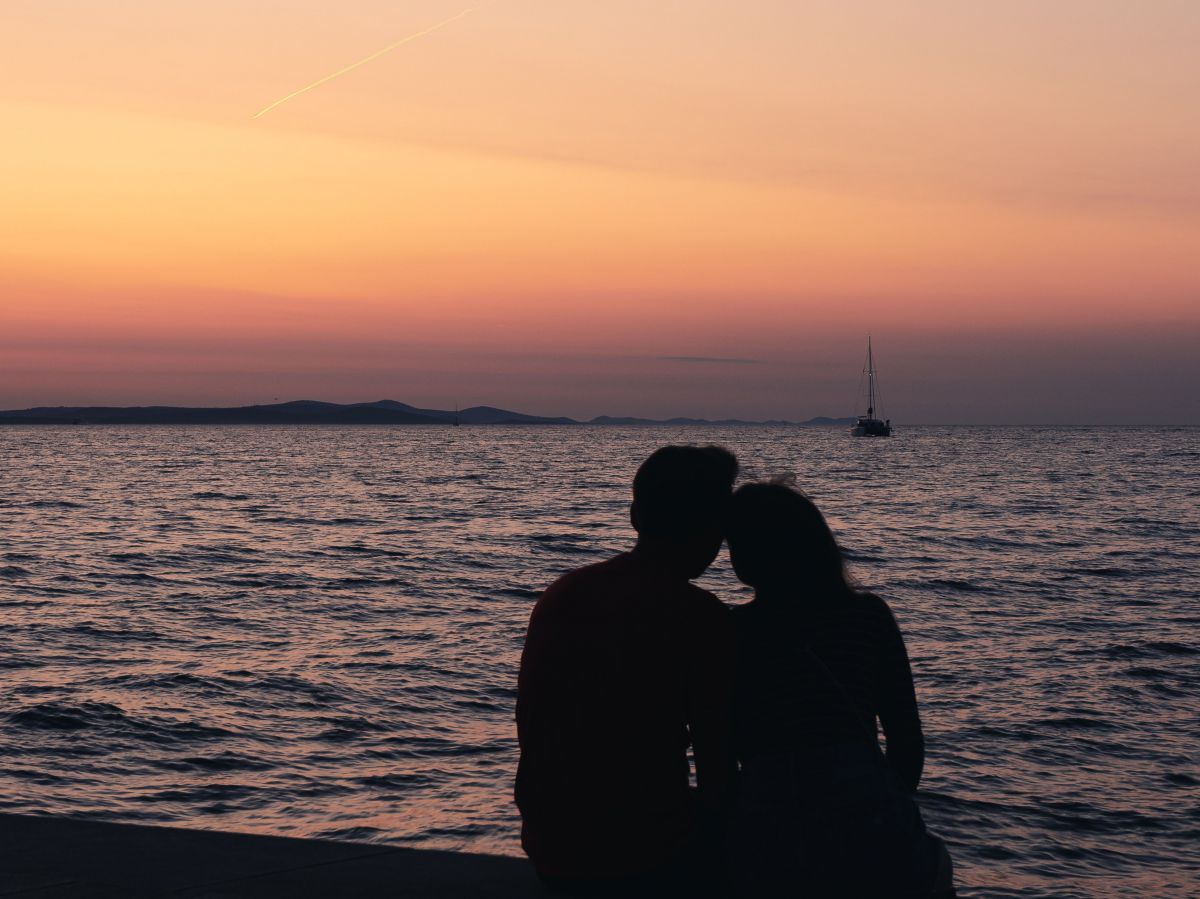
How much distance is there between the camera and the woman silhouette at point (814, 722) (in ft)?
9.85

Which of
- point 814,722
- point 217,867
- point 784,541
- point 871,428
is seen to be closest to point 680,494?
point 784,541

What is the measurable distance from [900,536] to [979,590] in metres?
13.4

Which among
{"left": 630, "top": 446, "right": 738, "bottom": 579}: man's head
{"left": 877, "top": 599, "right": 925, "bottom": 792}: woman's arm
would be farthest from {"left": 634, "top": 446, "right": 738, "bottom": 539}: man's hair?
{"left": 877, "top": 599, "right": 925, "bottom": 792}: woman's arm

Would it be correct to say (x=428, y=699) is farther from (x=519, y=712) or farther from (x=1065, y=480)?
(x=1065, y=480)

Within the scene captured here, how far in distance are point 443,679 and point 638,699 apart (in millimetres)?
12091

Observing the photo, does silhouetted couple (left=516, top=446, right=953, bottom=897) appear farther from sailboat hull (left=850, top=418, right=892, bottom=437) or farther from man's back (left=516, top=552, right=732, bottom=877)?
sailboat hull (left=850, top=418, right=892, bottom=437)

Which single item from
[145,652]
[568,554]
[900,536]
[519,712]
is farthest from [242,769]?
[900,536]

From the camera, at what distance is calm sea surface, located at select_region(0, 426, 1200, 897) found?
31.4 ft

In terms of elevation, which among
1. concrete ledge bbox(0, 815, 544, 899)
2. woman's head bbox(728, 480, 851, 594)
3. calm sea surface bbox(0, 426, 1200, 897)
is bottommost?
calm sea surface bbox(0, 426, 1200, 897)

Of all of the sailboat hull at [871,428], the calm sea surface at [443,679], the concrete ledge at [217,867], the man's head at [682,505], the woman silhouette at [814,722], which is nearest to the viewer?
the woman silhouette at [814,722]

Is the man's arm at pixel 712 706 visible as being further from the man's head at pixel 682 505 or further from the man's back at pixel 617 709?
the man's head at pixel 682 505

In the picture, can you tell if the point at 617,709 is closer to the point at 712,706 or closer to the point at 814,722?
the point at 712,706

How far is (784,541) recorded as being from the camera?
3197 millimetres

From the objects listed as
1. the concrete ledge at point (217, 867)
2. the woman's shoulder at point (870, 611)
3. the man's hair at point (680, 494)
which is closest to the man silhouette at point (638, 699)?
the man's hair at point (680, 494)
